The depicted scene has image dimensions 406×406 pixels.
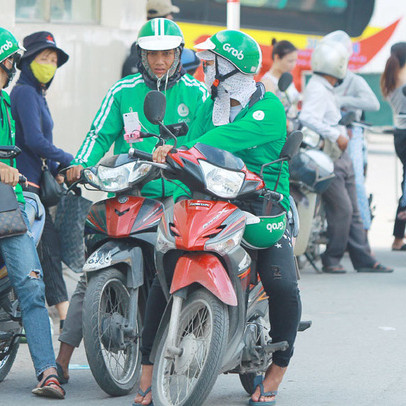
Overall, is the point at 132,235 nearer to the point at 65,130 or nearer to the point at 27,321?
the point at 27,321

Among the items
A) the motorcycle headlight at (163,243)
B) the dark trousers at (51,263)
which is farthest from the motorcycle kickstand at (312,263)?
the motorcycle headlight at (163,243)

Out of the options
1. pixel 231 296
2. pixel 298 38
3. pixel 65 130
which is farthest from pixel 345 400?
pixel 298 38

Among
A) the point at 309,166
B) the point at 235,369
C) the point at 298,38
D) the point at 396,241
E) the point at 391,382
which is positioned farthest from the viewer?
the point at 298,38

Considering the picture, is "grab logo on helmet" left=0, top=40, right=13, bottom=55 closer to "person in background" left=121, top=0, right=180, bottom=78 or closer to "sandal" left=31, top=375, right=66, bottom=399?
"sandal" left=31, top=375, right=66, bottom=399

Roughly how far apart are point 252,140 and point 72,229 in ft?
7.62

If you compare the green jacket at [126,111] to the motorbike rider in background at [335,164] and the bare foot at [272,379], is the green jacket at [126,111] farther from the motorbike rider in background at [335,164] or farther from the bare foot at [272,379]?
the motorbike rider in background at [335,164]

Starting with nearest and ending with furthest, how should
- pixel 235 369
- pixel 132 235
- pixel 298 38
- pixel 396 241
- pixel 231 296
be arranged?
pixel 231 296 → pixel 235 369 → pixel 132 235 → pixel 396 241 → pixel 298 38

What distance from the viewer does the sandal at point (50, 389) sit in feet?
17.6

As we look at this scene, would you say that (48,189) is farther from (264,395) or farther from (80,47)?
(80,47)

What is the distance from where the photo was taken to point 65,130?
1007 centimetres

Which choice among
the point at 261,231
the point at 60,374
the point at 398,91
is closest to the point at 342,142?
the point at 398,91

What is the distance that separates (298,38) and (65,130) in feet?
42.2

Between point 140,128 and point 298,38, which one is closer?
point 140,128

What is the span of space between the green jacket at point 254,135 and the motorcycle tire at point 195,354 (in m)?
0.67
